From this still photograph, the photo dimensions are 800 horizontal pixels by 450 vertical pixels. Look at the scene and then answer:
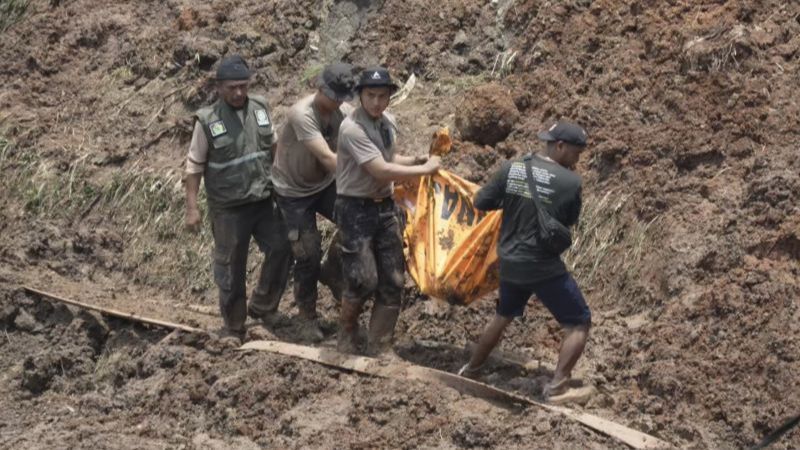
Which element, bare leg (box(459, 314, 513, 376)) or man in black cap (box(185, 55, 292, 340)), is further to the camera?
man in black cap (box(185, 55, 292, 340))

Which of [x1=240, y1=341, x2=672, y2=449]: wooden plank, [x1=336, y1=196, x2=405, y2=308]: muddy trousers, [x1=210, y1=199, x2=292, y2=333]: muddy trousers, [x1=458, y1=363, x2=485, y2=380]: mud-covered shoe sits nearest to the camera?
[x1=240, y1=341, x2=672, y2=449]: wooden plank

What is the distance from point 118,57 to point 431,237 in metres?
5.43

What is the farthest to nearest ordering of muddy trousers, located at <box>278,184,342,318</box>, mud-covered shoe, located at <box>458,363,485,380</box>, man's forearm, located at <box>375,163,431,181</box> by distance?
muddy trousers, located at <box>278,184,342,318</box> < mud-covered shoe, located at <box>458,363,485,380</box> < man's forearm, located at <box>375,163,431,181</box>

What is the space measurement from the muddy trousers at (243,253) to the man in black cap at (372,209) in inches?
37.4

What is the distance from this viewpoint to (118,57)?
13922 millimetres

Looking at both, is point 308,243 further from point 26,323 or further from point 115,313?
point 26,323

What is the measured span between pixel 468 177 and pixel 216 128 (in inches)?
74.9

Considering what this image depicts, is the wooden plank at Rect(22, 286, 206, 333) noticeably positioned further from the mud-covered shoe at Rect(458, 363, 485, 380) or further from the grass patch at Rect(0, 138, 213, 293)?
the mud-covered shoe at Rect(458, 363, 485, 380)

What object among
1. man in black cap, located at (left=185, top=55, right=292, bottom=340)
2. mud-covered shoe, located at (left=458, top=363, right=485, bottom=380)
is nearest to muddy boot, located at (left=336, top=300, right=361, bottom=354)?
mud-covered shoe, located at (left=458, top=363, right=485, bottom=380)

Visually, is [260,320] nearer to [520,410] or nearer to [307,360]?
[307,360]

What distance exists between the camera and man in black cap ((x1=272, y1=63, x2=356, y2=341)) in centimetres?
966

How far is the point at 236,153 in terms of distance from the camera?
33.0 feet

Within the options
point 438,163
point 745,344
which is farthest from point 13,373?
point 745,344

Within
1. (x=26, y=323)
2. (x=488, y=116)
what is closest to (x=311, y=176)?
(x=488, y=116)
